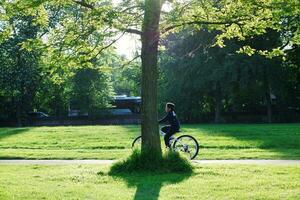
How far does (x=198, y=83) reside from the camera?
4891 centimetres

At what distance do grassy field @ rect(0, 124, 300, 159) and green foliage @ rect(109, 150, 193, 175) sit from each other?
13.9ft

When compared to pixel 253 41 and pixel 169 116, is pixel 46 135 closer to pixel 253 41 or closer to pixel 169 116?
pixel 169 116

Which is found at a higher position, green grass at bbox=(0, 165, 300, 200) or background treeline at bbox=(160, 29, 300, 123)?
background treeline at bbox=(160, 29, 300, 123)

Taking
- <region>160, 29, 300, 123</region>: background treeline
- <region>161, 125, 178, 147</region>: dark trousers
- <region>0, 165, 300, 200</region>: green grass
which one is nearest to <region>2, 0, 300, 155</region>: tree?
<region>0, 165, 300, 200</region>: green grass

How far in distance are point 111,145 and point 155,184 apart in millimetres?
12556

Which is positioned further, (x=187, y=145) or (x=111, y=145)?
(x=111, y=145)

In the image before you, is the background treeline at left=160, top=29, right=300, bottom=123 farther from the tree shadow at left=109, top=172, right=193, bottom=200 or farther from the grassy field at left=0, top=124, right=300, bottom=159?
the tree shadow at left=109, top=172, right=193, bottom=200

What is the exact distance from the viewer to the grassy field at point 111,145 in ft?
62.2

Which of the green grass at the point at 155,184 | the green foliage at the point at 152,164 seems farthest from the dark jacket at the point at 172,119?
the green foliage at the point at 152,164

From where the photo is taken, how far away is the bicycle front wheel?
53.0ft

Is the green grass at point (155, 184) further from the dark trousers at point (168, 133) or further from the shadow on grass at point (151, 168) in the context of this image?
the dark trousers at point (168, 133)

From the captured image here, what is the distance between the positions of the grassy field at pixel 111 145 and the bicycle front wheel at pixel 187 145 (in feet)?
4.76

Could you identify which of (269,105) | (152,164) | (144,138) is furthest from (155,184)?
(269,105)

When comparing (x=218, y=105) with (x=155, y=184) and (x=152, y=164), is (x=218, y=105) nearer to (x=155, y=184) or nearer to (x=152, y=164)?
(x=152, y=164)
